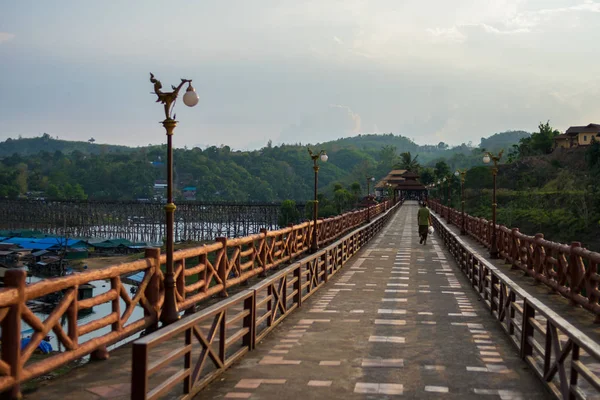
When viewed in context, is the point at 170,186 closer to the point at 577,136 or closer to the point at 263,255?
the point at 263,255

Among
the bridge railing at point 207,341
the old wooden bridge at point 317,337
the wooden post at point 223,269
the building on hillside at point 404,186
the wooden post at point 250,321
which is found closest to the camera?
the bridge railing at point 207,341

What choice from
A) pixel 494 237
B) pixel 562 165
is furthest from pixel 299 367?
pixel 562 165

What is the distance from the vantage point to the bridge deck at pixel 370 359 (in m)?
6.69

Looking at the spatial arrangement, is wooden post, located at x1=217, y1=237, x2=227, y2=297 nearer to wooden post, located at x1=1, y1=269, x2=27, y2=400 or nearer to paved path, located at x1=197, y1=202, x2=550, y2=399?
paved path, located at x1=197, y1=202, x2=550, y2=399

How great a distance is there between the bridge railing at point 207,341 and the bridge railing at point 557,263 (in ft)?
17.3

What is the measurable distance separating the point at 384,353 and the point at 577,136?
93760mm

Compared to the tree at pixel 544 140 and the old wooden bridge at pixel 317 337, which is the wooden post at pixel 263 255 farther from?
the tree at pixel 544 140

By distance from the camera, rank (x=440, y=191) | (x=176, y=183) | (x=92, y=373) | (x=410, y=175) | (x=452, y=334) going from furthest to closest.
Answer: (x=176, y=183), (x=410, y=175), (x=440, y=191), (x=452, y=334), (x=92, y=373)

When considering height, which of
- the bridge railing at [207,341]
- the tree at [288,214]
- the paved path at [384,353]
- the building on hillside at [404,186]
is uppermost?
the building on hillside at [404,186]

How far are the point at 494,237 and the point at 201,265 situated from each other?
42.9 ft

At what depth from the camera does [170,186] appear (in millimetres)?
10031

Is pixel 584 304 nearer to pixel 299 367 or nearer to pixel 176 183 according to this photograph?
pixel 299 367

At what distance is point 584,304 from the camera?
1125cm

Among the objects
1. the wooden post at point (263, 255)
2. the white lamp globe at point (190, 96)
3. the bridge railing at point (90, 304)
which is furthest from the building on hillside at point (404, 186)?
the white lamp globe at point (190, 96)
